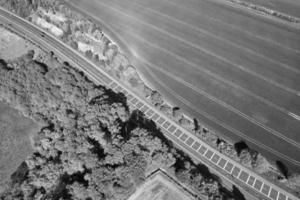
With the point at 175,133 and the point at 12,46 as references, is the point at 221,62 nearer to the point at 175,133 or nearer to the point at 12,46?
the point at 175,133

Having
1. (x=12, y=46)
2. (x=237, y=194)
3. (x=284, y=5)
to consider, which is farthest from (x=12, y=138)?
(x=284, y=5)

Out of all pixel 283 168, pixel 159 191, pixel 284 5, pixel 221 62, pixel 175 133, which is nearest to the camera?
pixel 159 191

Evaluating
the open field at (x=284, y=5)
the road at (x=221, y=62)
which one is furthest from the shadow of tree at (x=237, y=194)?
the open field at (x=284, y=5)

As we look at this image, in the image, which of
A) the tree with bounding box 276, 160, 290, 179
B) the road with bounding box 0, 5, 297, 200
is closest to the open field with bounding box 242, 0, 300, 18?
the tree with bounding box 276, 160, 290, 179

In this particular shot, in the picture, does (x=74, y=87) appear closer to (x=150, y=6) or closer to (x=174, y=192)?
(x=174, y=192)

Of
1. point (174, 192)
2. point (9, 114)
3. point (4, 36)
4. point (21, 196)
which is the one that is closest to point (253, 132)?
point (174, 192)

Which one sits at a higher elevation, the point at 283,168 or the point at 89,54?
the point at 283,168

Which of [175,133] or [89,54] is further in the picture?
[89,54]
